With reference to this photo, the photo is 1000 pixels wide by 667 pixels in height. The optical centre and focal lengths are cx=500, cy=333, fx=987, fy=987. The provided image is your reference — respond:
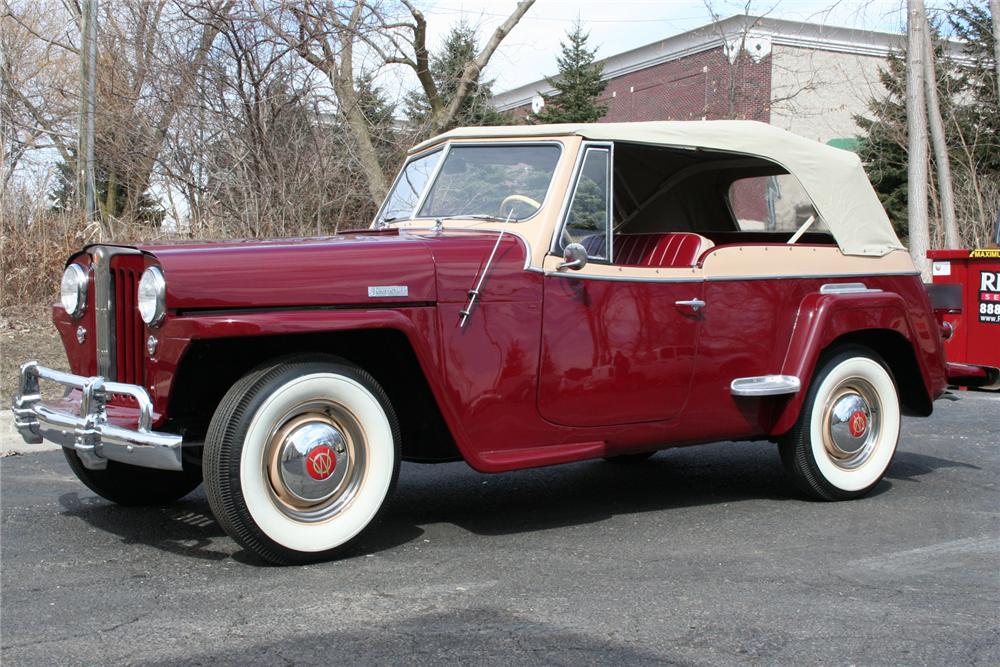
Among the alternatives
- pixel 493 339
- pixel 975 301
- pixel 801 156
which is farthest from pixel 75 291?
pixel 975 301

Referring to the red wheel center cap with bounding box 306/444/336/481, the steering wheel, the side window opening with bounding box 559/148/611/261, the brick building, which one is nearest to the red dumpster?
the side window opening with bounding box 559/148/611/261

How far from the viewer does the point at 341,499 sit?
13.3 ft

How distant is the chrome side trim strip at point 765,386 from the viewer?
5012mm

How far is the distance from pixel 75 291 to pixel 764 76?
29.1 m

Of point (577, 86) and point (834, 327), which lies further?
point (577, 86)

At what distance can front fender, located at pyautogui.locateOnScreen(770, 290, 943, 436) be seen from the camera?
203 inches

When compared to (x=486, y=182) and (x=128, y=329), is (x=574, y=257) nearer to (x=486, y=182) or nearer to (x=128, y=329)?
(x=486, y=182)

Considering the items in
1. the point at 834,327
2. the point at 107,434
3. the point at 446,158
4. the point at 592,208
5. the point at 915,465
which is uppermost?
the point at 446,158

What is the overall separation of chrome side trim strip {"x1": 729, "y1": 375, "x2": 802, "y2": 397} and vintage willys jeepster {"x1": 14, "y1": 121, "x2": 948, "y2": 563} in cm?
1

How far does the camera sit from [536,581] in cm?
382

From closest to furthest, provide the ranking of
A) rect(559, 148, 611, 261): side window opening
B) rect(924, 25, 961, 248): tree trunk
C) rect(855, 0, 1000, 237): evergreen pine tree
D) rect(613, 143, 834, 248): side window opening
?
rect(559, 148, 611, 261): side window opening, rect(613, 143, 834, 248): side window opening, rect(924, 25, 961, 248): tree trunk, rect(855, 0, 1000, 237): evergreen pine tree

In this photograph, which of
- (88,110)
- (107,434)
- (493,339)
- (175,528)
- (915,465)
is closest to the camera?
(107,434)

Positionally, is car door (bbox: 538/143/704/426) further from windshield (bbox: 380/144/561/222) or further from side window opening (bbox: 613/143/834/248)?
side window opening (bbox: 613/143/834/248)

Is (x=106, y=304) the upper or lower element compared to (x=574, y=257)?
lower
